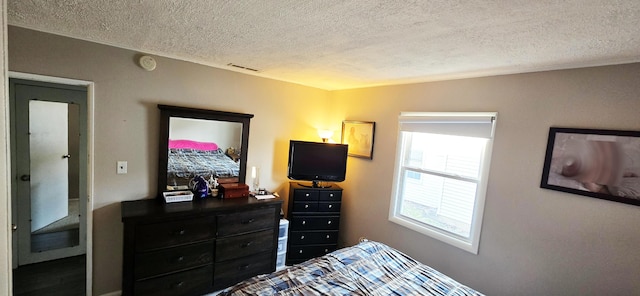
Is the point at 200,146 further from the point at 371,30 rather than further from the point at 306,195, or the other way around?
the point at 371,30

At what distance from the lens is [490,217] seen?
227 cm

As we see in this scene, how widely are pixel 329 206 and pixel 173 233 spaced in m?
1.71

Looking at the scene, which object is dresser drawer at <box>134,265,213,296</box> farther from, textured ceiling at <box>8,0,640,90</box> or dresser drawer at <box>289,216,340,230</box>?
textured ceiling at <box>8,0,640,90</box>

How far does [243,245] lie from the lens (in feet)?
8.87

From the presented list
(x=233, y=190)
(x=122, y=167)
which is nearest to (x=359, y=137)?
(x=233, y=190)

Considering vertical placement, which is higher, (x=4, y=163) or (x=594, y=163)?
(x=594, y=163)

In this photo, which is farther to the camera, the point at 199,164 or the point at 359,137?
the point at 359,137

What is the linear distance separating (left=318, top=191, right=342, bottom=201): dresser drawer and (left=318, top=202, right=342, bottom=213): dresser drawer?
0.05 m

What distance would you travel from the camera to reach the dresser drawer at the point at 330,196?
3.26 m

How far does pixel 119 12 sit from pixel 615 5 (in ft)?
8.03

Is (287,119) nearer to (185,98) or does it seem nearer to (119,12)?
(185,98)

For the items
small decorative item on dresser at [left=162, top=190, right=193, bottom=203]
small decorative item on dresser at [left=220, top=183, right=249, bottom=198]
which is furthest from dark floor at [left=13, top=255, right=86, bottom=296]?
small decorative item on dresser at [left=220, top=183, right=249, bottom=198]

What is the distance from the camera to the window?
2.35m

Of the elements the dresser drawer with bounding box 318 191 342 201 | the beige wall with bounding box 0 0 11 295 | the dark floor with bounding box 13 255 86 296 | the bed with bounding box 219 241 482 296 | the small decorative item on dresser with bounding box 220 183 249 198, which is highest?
the beige wall with bounding box 0 0 11 295
